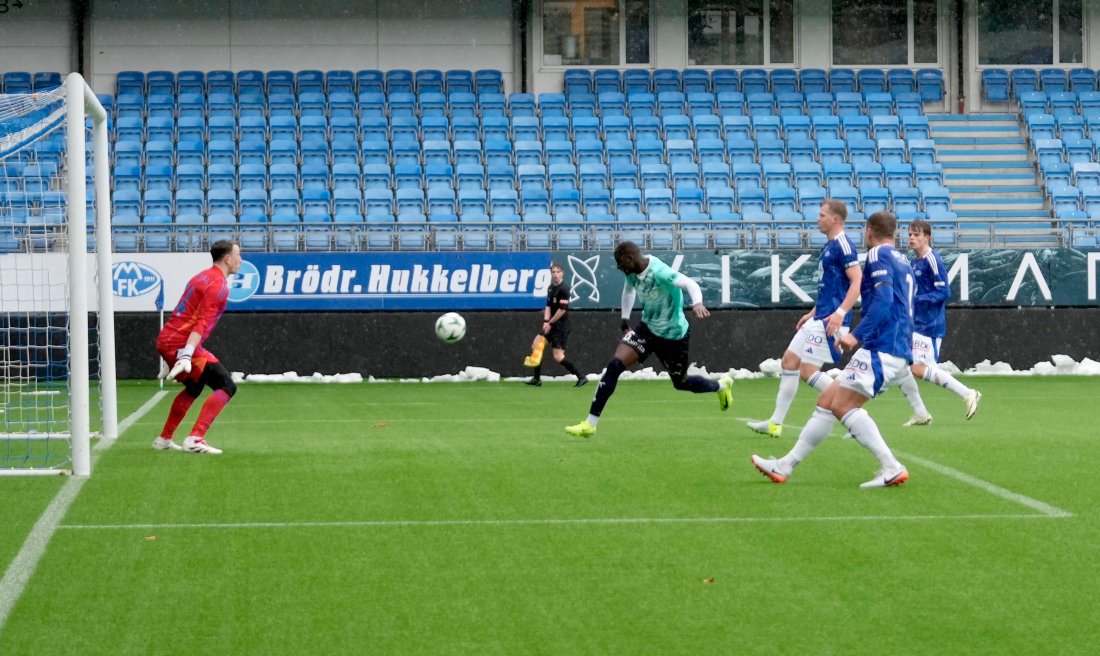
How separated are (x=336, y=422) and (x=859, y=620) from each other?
10369 millimetres

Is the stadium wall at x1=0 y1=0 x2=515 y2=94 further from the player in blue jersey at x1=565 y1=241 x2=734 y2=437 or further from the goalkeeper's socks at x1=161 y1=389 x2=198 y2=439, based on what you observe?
the goalkeeper's socks at x1=161 y1=389 x2=198 y2=439

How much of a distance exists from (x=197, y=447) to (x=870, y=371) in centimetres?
537

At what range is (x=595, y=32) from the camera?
1302 inches

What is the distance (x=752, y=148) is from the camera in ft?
96.2

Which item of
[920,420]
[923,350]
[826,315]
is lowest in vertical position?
[920,420]

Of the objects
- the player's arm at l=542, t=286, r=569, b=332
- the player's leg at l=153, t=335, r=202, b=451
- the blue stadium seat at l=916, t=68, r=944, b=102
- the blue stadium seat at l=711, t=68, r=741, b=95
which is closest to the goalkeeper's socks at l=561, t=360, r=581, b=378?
the player's arm at l=542, t=286, r=569, b=332

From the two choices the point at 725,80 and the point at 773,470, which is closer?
the point at 773,470

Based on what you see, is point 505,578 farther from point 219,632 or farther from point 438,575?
point 219,632

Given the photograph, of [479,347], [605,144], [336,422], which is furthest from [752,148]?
[336,422]

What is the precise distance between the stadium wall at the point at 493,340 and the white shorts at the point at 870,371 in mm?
14708

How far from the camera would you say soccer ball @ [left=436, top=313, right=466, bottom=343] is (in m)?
22.6

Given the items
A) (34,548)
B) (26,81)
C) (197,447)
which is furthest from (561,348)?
(34,548)

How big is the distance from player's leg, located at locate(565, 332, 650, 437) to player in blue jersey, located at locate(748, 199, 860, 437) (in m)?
1.18

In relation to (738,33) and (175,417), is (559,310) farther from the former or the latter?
(738,33)
